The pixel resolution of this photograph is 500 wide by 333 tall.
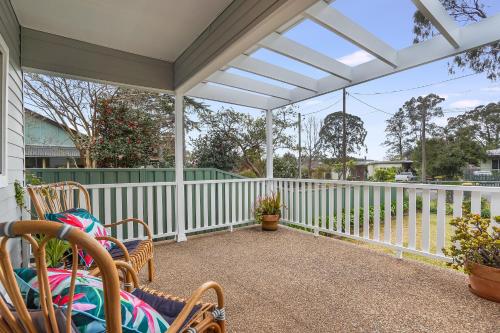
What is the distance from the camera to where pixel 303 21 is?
2477 millimetres

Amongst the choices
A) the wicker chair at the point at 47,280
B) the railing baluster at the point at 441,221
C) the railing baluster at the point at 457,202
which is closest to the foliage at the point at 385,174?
the railing baluster at the point at 441,221

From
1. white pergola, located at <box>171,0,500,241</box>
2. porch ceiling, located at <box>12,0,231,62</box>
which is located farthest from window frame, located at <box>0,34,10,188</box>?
white pergola, located at <box>171,0,500,241</box>

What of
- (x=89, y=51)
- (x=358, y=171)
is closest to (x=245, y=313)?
(x=358, y=171)

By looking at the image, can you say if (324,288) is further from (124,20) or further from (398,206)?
(124,20)

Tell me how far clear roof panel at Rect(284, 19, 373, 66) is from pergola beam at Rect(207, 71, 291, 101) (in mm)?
1151

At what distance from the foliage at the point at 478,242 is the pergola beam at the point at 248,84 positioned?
294 cm

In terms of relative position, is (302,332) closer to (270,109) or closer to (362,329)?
(362,329)

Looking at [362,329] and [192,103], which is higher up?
[192,103]

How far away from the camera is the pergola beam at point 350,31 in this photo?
87.0 inches

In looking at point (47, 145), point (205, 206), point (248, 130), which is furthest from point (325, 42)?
point (47, 145)

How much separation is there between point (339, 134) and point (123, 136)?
370 centimetres

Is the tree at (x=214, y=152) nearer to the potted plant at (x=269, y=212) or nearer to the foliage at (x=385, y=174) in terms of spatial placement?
the potted plant at (x=269, y=212)

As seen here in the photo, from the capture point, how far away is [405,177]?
3.28 meters

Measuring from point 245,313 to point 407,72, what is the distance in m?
3.16
